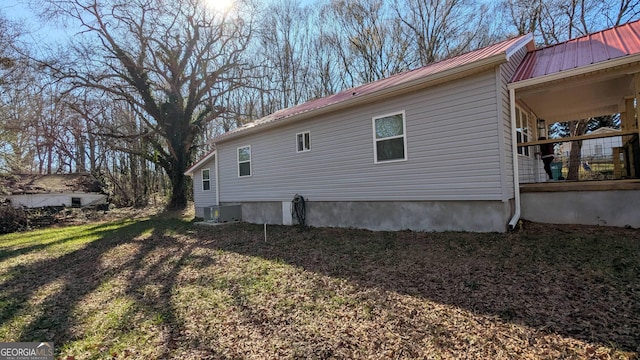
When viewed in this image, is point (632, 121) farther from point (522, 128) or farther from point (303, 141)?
point (303, 141)

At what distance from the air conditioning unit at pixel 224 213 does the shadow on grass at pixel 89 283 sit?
7.69 feet

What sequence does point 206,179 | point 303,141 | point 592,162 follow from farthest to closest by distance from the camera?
point 206,179 → point 303,141 → point 592,162

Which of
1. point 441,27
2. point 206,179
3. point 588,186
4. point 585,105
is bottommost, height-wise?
point 588,186

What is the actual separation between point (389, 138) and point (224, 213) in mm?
6572

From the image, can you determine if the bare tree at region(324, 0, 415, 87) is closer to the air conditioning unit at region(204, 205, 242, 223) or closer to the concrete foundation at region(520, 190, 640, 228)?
the air conditioning unit at region(204, 205, 242, 223)

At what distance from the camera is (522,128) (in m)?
7.64

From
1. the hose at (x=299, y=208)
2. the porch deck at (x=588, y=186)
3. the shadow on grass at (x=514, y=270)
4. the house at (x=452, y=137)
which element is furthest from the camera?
the hose at (x=299, y=208)

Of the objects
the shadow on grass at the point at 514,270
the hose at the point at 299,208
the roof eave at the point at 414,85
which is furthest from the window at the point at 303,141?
the shadow on grass at the point at 514,270

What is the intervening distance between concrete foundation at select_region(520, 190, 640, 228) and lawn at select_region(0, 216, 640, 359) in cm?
32

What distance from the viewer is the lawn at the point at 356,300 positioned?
2777 millimetres

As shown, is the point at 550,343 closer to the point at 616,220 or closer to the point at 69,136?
the point at 616,220

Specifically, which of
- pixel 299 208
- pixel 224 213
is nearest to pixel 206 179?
pixel 224 213

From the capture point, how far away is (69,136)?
754 inches

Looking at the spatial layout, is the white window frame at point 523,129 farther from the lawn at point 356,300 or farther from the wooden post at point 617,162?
the lawn at point 356,300
